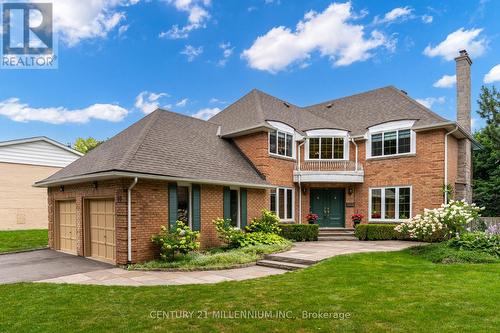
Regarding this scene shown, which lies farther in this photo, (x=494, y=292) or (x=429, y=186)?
(x=429, y=186)

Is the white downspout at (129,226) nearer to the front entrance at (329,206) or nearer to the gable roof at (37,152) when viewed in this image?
the front entrance at (329,206)

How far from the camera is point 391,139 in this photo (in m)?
16.3

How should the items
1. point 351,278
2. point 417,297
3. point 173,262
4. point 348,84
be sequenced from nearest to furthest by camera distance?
point 417,297
point 351,278
point 173,262
point 348,84

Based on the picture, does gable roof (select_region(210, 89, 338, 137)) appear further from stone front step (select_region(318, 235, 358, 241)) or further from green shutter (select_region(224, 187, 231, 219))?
stone front step (select_region(318, 235, 358, 241))

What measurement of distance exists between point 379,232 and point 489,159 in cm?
1617

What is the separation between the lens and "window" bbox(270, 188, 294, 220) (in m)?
16.0

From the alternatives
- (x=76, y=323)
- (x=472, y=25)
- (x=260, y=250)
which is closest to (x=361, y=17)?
(x=472, y=25)

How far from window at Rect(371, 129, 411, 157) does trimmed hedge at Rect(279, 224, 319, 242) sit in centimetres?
543

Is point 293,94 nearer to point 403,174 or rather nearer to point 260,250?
point 403,174

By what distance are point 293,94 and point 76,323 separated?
2338 centimetres

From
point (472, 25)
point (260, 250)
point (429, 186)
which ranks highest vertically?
point (472, 25)

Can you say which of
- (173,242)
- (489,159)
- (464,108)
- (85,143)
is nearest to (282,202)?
(173,242)

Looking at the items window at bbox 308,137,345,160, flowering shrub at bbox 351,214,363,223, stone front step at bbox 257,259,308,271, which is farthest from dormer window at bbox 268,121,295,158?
stone front step at bbox 257,259,308,271

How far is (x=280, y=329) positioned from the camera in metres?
4.73
